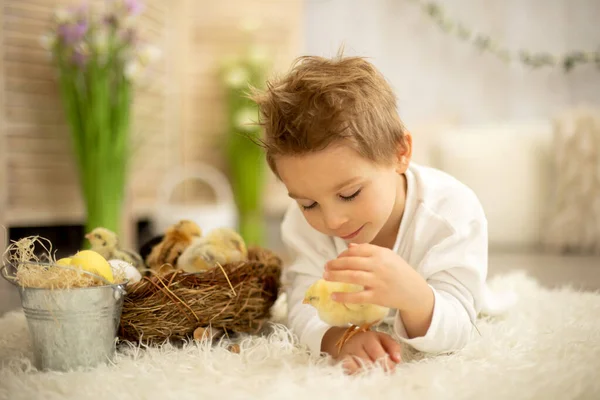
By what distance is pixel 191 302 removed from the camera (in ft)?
4.02

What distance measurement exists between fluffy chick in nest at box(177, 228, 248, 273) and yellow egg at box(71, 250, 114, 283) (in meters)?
0.21

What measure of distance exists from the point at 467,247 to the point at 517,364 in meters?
0.24

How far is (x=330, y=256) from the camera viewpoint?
1.37 m

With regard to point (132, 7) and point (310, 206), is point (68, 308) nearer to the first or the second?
point (310, 206)

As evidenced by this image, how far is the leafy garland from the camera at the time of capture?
3.40m

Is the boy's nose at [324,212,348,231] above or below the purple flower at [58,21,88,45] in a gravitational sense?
below

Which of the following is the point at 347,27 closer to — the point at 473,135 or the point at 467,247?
the point at 473,135

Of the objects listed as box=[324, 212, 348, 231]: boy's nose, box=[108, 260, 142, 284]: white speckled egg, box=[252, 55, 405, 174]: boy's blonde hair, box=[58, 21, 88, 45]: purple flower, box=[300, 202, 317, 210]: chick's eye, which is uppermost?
box=[58, 21, 88, 45]: purple flower

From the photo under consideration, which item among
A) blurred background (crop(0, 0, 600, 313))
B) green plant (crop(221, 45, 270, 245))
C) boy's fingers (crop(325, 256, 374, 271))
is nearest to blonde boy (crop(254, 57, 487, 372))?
boy's fingers (crop(325, 256, 374, 271))

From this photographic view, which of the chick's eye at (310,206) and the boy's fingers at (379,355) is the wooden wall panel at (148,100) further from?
the boy's fingers at (379,355)

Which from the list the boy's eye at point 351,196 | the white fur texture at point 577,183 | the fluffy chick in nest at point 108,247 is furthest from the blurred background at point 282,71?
the boy's eye at point 351,196


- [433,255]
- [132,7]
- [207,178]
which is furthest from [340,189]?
[207,178]

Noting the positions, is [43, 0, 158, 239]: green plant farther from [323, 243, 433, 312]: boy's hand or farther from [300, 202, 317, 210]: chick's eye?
[323, 243, 433, 312]: boy's hand

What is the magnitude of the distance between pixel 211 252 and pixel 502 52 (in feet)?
9.13
